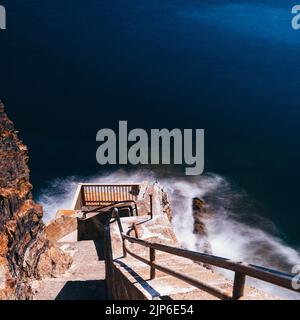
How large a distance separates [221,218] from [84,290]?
19.7m

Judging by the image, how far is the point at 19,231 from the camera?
27.7ft

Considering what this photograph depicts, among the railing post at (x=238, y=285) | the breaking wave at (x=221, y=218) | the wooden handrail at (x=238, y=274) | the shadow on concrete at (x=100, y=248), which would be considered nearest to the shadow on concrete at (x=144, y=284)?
the wooden handrail at (x=238, y=274)

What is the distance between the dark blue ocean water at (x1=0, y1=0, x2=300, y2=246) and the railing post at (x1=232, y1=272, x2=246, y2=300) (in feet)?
78.7

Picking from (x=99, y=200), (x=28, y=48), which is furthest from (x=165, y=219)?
(x=28, y=48)

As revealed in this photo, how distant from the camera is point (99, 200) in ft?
50.0

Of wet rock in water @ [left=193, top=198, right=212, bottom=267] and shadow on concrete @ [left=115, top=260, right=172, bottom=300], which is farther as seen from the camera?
wet rock in water @ [left=193, top=198, right=212, bottom=267]

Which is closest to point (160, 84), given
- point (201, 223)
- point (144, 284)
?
point (201, 223)

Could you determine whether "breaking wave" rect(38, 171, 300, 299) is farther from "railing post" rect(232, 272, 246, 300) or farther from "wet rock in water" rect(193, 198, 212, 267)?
"railing post" rect(232, 272, 246, 300)

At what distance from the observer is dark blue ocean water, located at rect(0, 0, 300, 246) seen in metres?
34.2

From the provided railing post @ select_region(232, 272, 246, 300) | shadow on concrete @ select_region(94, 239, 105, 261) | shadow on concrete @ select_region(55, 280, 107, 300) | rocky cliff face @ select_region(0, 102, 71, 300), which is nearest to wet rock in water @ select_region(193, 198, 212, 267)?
shadow on concrete @ select_region(94, 239, 105, 261)

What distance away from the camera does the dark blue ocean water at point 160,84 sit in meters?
34.2

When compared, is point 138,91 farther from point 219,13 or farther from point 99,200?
point 219,13

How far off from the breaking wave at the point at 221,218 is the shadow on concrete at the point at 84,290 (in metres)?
11.6
